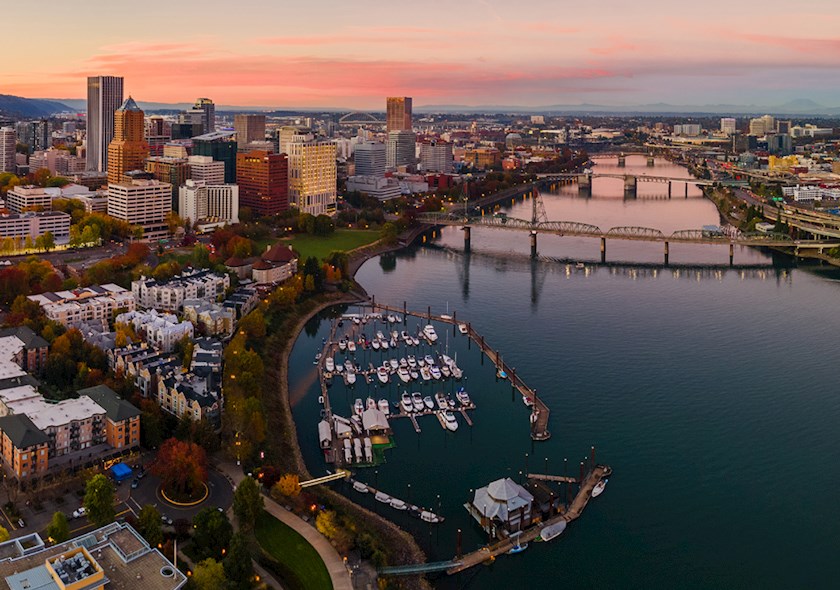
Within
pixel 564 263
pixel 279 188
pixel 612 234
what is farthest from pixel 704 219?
pixel 279 188

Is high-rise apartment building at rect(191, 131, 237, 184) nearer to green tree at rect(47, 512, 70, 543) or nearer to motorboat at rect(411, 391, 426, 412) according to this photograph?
motorboat at rect(411, 391, 426, 412)

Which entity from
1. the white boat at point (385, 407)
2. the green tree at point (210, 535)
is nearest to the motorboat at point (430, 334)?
the white boat at point (385, 407)

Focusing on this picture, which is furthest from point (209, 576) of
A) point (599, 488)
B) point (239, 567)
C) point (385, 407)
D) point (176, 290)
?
point (176, 290)

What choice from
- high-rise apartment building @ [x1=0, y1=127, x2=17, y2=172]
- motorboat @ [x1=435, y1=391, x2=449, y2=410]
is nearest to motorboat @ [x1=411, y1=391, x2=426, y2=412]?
motorboat @ [x1=435, y1=391, x2=449, y2=410]

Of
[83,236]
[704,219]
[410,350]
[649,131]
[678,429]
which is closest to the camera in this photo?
[678,429]

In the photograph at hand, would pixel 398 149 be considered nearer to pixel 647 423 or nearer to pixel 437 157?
pixel 437 157

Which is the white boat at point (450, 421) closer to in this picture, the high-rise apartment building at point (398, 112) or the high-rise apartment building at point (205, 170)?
the high-rise apartment building at point (205, 170)

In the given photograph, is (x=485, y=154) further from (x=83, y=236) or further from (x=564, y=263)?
(x=83, y=236)
